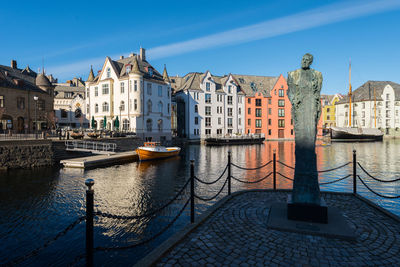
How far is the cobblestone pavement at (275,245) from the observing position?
446 centimetres

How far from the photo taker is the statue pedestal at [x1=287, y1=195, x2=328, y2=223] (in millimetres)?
6023

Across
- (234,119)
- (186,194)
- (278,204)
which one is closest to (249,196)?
(278,204)

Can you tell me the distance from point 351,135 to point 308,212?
212ft

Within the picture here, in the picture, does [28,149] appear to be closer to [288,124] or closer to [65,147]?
[65,147]

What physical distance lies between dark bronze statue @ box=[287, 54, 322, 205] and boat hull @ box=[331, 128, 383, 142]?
62549 millimetres

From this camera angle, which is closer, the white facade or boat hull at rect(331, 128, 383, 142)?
boat hull at rect(331, 128, 383, 142)

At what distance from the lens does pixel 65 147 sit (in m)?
24.9

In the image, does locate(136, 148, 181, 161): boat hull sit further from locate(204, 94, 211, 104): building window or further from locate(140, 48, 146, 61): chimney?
locate(204, 94, 211, 104): building window

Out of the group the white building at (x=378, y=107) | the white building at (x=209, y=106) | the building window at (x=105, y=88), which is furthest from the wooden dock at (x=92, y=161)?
the white building at (x=378, y=107)

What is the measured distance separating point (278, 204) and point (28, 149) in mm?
22673

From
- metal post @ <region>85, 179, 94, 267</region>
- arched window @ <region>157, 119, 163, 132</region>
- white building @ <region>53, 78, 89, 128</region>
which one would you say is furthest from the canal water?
white building @ <region>53, 78, 89, 128</region>

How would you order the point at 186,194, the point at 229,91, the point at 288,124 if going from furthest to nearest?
the point at 288,124
the point at 229,91
the point at 186,194

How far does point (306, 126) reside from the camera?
6.42 meters

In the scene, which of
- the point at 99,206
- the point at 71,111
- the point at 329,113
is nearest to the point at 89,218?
the point at 99,206
